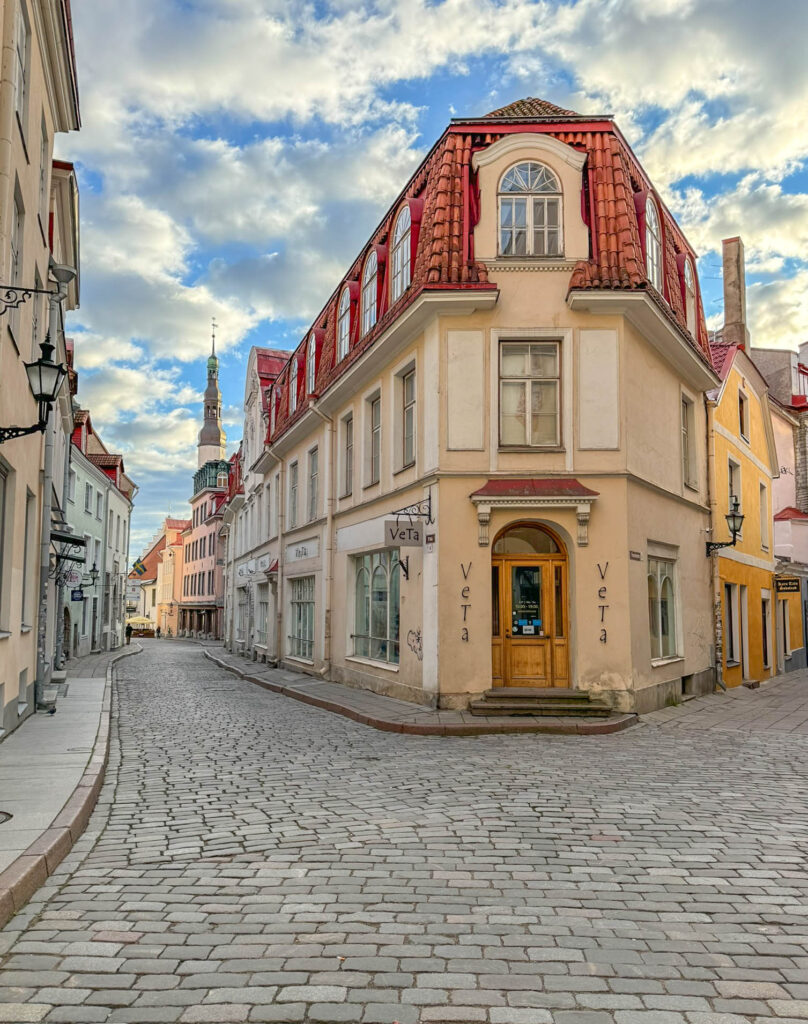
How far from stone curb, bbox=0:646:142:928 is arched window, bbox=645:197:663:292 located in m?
12.4

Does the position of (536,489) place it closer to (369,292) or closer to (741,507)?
(369,292)

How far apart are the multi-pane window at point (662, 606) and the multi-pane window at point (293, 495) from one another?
11519 mm

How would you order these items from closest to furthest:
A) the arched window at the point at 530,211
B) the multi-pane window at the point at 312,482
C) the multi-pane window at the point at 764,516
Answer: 1. the arched window at the point at 530,211
2. the multi-pane window at the point at 312,482
3. the multi-pane window at the point at 764,516

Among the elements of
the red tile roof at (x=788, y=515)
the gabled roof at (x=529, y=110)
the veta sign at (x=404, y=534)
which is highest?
the gabled roof at (x=529, y=110)

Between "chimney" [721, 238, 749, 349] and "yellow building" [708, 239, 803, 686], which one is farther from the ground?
"chimney" [721, 238, 749, 349]

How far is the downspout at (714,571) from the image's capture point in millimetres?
18359

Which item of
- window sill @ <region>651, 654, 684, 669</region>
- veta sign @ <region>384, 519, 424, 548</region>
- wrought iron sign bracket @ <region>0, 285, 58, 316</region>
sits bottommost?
window sill @ <region>651, 654, 684, 669</region>

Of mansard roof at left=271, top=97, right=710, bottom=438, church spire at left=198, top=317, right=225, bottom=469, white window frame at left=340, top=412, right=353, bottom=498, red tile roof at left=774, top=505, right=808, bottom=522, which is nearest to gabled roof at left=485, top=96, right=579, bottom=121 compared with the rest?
mansard roof at left=271, top=97, right=710, bottom=438

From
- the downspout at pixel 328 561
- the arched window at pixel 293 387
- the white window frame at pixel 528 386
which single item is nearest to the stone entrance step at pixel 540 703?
the white window frame at pixel 528 386

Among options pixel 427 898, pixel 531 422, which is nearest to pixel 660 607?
pixel 531 422

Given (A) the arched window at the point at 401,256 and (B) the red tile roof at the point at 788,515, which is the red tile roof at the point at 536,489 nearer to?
(A) the arched window at the point at 401,256

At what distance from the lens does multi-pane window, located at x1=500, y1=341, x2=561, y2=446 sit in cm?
1409

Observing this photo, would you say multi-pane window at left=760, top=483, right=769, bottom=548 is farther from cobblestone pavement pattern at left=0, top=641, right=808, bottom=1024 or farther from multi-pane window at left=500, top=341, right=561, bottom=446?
cobblestone pavement pattern at left=0, top=641, right=808, bottom=1024

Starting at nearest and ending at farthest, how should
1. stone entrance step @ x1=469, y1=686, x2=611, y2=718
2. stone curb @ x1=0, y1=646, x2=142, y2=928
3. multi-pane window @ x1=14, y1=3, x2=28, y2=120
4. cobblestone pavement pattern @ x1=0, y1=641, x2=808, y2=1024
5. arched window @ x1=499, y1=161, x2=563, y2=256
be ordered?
cobblestone pavement pattern @ x1=0, y1=641, x2=808, y2=1024 < stone curb @ x1=0, y1=646, x2=142, y2=928 < multi-pane window @ x1=14, y1=3, x2=28, y2=120 < stone entrance step @ x1=469, y1=686, x2=611, y2=718 < arched window @ x1=499, y1=161, x2=563, y2=256
